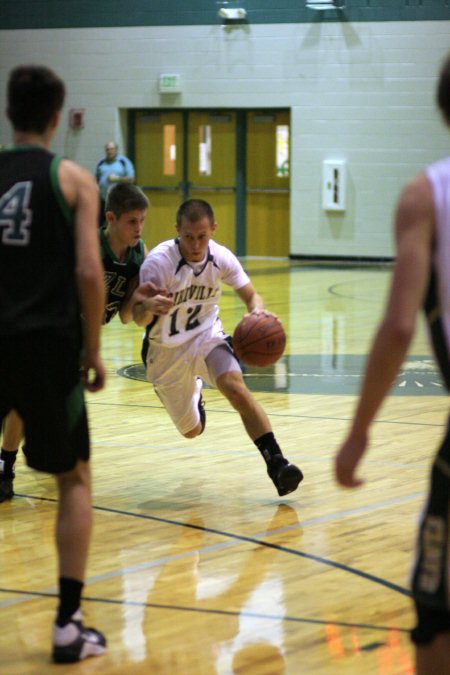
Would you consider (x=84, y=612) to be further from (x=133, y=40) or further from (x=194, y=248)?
(x=133, y=40)

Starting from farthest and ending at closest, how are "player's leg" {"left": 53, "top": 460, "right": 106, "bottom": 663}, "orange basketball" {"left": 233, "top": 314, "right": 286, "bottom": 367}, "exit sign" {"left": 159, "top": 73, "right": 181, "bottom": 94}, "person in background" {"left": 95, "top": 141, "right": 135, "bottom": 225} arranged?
"exit sign" {"left": 159, "top": 73, "right": 181, "bottom": 94} → "person in background" {"left": 95, "top": 141, "right": 135, "bottom": 225} → "orange basketball" {"left": 233, "top": 314, "right": 286, "bottom": 367} → "player's leg" {"left": 53, "top": 460, "right": 106, "bottom": 663}

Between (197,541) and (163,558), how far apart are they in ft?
0.93

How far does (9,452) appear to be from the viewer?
17.9 feet

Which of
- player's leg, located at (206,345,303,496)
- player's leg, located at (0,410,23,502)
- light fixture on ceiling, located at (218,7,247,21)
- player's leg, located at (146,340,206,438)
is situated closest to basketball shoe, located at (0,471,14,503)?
player's leg, located at (0,410,23,502)

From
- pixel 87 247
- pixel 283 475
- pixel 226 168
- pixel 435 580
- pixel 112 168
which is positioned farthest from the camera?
pixel 226 168

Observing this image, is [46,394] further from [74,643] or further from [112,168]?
[112,168]

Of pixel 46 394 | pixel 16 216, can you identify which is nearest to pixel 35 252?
pixel 16 216

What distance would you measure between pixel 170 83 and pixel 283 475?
15.4 metres

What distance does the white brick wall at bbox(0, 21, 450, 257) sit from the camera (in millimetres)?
18359

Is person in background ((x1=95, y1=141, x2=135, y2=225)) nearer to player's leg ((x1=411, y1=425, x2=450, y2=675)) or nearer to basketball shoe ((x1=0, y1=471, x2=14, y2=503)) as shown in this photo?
basketball shoe ((x1=0, y1=471, x2=14, y2=503))

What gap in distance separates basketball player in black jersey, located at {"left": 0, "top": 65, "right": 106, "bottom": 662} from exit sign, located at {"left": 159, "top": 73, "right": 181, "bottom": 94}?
1679cm

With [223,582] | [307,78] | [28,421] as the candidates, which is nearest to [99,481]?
[223,582]

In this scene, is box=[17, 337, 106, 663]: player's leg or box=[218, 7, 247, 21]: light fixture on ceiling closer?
box=[17, 337, 106, 663]: player's leg

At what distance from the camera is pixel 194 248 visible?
5.51 meters
